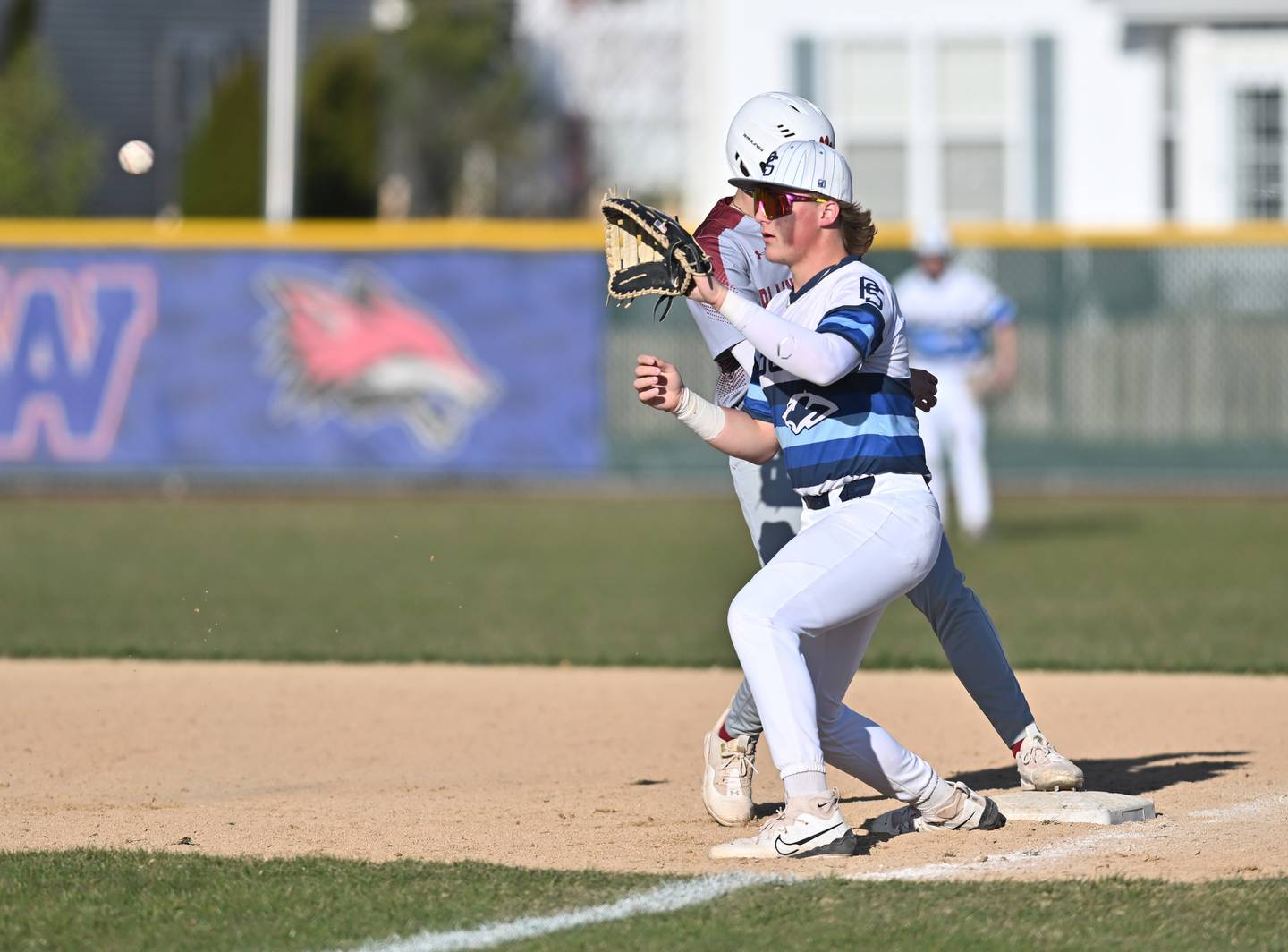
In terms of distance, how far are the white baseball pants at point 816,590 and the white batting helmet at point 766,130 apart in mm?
892

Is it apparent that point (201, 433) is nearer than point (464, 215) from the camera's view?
Yes

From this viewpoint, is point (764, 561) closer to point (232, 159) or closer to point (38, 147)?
point (232, 159)

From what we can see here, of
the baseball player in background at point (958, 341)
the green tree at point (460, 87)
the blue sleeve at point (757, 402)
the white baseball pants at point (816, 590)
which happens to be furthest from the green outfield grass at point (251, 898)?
the green tree at point (460, 87)

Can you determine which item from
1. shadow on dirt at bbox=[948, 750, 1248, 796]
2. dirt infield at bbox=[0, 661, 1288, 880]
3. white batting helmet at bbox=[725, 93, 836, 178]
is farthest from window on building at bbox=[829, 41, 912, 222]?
white batting helmet at bbox=[725, 93, 836, 178]

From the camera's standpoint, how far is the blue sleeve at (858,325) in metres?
5.04

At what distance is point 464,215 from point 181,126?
21.2 ft

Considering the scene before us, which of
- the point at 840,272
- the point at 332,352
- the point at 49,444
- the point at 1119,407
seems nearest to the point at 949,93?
the point at 1119,407

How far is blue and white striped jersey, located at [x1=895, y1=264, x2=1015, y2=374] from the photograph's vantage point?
1396cm

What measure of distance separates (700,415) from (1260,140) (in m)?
17.7

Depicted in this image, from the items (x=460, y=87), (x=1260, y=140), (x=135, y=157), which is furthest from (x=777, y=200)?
(x=460, y=87)

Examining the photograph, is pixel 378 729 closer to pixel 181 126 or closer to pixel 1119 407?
pixel 1119 407

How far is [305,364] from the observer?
61.0ft

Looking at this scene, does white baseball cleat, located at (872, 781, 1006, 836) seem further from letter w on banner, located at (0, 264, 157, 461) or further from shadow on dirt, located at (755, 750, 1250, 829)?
letter w on banner, located at (0, 264, 157, 461)

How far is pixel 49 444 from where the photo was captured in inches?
731
